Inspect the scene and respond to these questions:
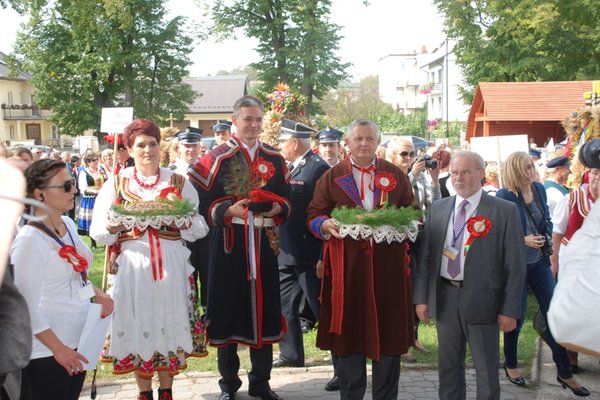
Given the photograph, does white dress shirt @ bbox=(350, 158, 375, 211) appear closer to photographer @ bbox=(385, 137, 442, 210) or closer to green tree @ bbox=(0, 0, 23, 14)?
photographer @ bbox=(385, 137, 442, 210)

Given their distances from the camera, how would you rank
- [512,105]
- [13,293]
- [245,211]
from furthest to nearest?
1. [512,105]
2. [245,211]
3. [13,293]

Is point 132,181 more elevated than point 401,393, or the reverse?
point 132,181

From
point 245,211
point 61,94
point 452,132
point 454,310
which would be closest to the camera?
point 454,310

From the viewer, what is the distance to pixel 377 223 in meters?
4.75

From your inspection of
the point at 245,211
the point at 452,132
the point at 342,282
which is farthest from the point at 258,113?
the point at 452,132

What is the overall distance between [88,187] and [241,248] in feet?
30.0

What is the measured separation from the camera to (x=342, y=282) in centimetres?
491

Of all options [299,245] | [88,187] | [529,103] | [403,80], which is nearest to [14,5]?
[88,187]

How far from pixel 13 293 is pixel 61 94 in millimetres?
40583

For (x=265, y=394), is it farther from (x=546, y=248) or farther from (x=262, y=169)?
(x=546, y=248)

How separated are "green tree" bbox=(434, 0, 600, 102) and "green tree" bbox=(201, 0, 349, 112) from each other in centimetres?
681

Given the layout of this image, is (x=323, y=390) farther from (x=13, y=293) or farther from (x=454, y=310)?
(x=13, y=293)

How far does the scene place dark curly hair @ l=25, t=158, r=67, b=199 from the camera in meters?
3.80

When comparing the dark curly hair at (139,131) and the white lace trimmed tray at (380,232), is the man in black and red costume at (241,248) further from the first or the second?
the white lace trimmed tray at (380,232)
